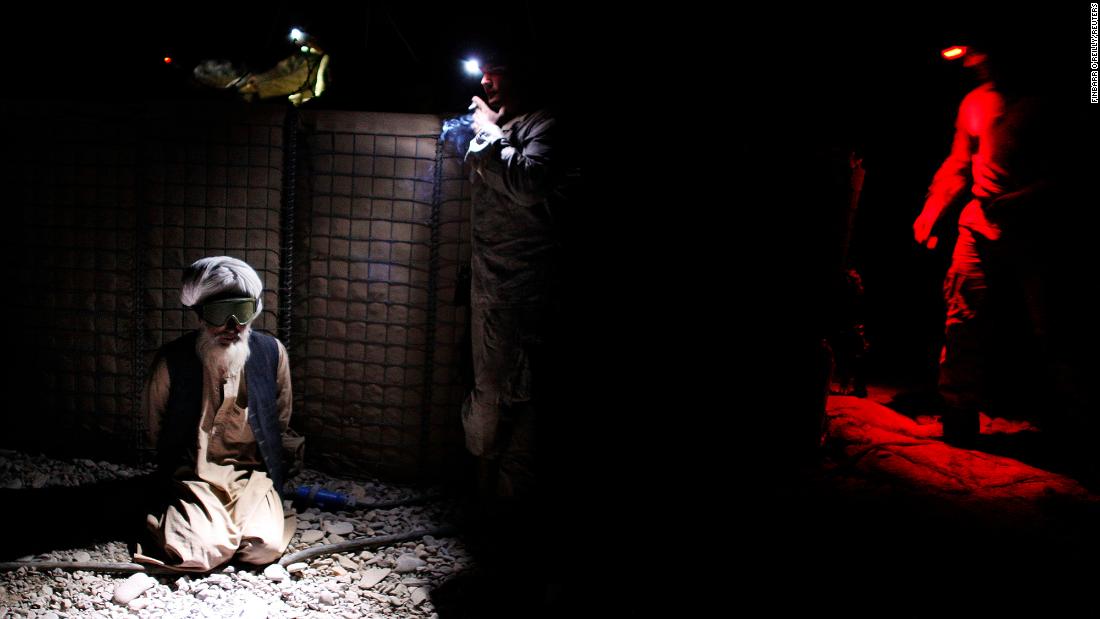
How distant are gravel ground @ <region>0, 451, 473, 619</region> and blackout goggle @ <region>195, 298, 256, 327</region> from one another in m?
1.28

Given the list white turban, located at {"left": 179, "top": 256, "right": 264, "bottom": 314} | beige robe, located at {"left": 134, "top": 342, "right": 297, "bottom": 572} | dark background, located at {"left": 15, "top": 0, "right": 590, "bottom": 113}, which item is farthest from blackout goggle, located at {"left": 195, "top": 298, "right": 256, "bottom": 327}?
dark background, located at {"left": 15, "top": 0, "right": 590, "bottom": 113}

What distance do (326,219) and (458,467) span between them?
73.8 inches

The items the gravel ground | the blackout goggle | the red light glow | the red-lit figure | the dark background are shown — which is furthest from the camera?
the red light glow

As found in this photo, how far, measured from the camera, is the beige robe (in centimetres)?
314

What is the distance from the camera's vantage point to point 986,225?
4.68 metres

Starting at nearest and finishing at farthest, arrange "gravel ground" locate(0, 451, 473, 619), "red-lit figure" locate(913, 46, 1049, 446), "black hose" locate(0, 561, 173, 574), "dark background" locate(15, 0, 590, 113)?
"gravel ground" locate(0, 451, 473, 619) < "black hose" locate(0, 561, 173, 574) < "red-lit figure" locate(913, 46, 1049, 446) < "dark background" locate(15, 0, 590, 113)

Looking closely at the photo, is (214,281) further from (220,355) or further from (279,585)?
(279,585)

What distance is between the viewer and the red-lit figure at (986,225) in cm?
445

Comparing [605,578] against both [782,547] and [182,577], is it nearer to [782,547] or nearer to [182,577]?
[782,547]

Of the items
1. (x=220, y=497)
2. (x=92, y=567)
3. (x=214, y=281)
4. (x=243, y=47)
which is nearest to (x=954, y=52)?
(x=214, y=281)

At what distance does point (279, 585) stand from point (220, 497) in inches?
24.2

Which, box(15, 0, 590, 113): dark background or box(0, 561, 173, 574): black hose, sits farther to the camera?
box(15, 0, 590, 113): dark background

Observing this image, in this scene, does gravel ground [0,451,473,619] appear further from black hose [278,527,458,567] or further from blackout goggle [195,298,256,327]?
blackout goggle [195,298,256,327]

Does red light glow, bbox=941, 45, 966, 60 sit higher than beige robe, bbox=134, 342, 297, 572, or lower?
higher
